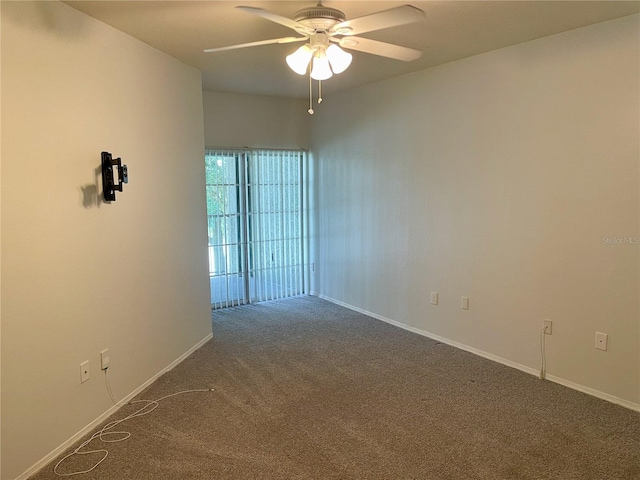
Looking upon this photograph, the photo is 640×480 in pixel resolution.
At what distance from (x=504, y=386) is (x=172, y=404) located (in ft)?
7.63

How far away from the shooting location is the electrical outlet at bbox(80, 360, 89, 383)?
105 inches

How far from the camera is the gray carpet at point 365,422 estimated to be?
7.80 feet

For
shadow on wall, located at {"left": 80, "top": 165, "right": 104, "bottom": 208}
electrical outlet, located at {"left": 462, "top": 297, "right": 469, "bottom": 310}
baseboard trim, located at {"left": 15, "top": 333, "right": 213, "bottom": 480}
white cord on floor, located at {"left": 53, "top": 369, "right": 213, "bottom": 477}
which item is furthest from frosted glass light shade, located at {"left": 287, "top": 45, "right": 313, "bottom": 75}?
electrical outlet, located at {"left": 462, "top": 297, "right": 469, "bottom": 310}

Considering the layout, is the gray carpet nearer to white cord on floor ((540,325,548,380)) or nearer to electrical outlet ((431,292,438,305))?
white cord on floor ((540,325,548,380))

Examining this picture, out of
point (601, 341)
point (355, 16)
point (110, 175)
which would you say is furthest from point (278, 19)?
point (601, 341)

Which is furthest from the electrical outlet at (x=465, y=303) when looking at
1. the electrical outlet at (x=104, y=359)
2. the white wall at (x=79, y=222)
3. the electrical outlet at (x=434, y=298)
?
the electrical outlet at (x=104, y=359)

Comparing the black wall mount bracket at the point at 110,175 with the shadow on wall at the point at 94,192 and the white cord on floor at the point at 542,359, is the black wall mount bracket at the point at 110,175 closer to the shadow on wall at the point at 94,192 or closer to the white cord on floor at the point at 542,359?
the shadow on wall at the point at 94,192

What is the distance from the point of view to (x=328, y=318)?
4.98 m

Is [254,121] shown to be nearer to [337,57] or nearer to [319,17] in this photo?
[337,57]

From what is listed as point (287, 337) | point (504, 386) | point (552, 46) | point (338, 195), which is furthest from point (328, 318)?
point (552, 46)

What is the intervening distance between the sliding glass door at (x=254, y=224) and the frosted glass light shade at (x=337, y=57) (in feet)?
9.84

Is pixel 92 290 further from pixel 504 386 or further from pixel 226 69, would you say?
pixel 504 386

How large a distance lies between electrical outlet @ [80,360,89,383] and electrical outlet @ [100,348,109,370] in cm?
12

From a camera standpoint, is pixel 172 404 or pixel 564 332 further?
pixel 564 332
